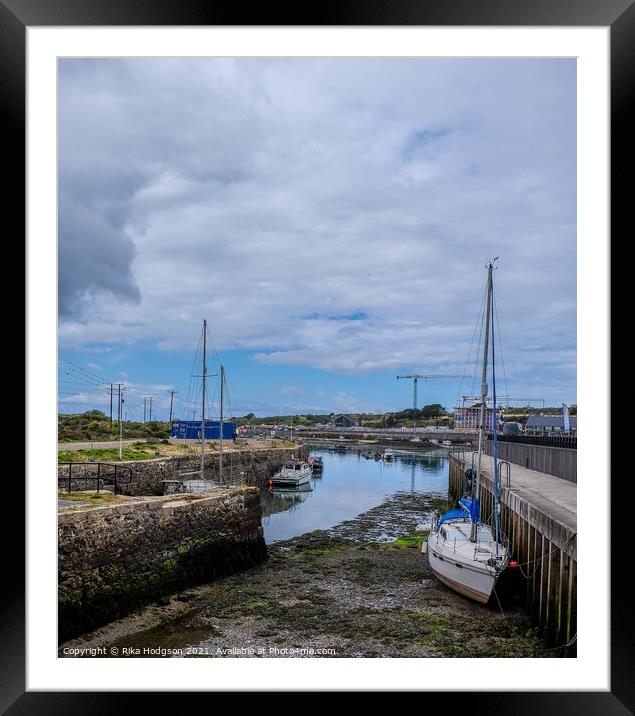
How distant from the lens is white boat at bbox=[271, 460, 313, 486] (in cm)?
2195

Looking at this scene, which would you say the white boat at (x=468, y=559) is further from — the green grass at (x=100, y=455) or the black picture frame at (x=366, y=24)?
the green grass at (x=100, y=455)

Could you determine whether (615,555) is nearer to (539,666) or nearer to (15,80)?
(539,666)

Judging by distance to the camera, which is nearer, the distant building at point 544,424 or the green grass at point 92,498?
the green grass at point 92,498

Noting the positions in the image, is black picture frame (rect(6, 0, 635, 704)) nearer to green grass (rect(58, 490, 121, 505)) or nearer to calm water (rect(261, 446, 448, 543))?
green grass (rect(58, 490, 121, 505))

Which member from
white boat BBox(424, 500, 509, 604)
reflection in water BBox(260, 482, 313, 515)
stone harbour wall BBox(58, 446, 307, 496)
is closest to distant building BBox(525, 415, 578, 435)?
reflection in water BBox(260, 482, 313, 515)

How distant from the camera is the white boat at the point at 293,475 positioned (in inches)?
864

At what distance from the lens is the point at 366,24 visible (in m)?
2.62

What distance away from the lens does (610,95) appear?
2787mm

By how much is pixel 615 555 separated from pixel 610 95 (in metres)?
2.31

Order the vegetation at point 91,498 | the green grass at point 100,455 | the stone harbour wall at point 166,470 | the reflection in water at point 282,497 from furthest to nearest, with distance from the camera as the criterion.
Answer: the reflection in water at point 282,497
the green grass at point 100,455
the stone harbour wall at point 166,470
the vegetation at point 91,498

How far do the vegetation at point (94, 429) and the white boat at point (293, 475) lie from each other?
A: 5.66 metres

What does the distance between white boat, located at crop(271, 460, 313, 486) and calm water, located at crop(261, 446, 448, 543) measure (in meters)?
0.37

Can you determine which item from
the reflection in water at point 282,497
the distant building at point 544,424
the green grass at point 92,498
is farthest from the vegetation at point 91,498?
the distant building at point 544,424

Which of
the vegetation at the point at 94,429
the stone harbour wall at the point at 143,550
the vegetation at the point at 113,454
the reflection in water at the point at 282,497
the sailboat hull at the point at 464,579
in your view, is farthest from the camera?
the vegetation at the point at 94,429
